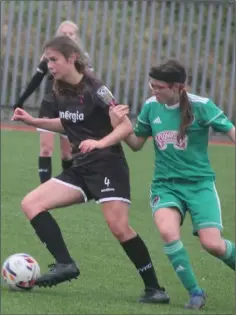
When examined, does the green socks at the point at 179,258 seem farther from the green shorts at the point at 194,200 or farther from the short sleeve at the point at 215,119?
the short sleeve at the point at 215,119

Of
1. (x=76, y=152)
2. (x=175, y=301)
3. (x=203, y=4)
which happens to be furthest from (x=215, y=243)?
(x=203, y=4)

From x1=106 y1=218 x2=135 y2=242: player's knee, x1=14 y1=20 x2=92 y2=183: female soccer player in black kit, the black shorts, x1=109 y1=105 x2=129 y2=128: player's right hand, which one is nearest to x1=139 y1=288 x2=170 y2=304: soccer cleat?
x1=106 y1=218 x2=135 y2=242: player's knee

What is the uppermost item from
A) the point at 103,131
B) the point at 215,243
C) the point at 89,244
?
the point at 103,131

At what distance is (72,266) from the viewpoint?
762cm

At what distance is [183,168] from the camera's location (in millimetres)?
7578

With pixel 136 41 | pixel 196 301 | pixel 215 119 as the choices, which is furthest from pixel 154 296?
pixel 136 41

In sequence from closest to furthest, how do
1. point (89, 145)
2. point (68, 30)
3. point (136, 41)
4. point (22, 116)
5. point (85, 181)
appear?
point (89, 145) < point (85, 181) < point (22, 116) < point (68, 30) < point (136, 41)

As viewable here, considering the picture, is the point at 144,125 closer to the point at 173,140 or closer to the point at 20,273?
the point at 173,140

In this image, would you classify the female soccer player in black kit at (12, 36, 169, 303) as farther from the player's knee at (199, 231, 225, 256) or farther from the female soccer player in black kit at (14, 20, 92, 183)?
the female soccer player in black kit at (14, 20, 92, 183)

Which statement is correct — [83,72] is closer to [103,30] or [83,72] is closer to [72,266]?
[72,266]

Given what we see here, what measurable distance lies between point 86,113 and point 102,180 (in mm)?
453

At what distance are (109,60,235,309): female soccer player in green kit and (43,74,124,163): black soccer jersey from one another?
0.20 meters

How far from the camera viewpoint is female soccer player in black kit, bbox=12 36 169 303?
7.61 m

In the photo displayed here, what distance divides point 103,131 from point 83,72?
0.42 metres
